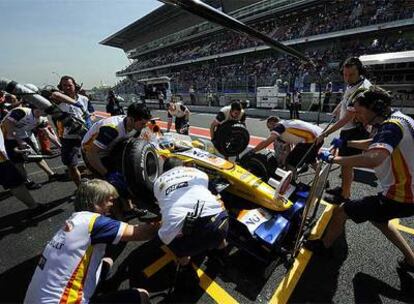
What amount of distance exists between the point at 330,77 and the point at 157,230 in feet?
78.9

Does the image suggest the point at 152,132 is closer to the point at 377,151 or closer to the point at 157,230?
the point at 157,230

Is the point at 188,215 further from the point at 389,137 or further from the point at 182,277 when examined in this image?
the point at 389,137

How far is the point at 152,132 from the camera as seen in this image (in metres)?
4.01

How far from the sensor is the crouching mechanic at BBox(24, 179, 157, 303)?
5.05 ft

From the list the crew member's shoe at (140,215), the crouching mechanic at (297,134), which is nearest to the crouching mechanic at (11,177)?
the crew member's shoe at (140,215)

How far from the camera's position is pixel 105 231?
1.69 meters

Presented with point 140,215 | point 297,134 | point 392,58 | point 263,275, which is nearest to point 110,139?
point 140,215

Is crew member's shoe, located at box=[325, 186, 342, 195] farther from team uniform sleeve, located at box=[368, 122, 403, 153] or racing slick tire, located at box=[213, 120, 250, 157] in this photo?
team uniform sleeve, located at box=[368, 122, 403, 153]

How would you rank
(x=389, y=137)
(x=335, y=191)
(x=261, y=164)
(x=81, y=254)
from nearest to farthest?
(x=81, y=254) → (x=389, y=137) → (x=261, y=164) → (x=335, y=191)

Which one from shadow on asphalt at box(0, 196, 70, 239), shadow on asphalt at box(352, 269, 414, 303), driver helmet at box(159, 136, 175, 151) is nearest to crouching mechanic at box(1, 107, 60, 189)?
shadow on asphalt at box(0, 196, 70, 239)

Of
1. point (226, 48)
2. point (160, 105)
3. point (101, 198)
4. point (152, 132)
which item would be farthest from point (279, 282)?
point (226, 48)

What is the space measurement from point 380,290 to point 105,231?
7.76ft

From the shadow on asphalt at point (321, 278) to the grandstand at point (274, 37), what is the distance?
20.3 feet

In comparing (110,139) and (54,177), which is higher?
(110,139)
